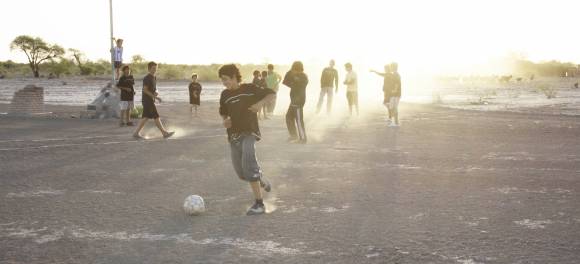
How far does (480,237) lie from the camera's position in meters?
5.51

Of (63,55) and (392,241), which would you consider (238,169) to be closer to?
(392,241)

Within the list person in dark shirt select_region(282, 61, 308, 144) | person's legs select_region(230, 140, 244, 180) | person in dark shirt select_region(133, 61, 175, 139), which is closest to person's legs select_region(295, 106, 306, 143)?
person in dark shirt select_region(282, 61, 308, 144)

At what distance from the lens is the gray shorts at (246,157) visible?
6.52m

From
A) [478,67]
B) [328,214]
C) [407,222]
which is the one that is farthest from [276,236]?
[478,67]

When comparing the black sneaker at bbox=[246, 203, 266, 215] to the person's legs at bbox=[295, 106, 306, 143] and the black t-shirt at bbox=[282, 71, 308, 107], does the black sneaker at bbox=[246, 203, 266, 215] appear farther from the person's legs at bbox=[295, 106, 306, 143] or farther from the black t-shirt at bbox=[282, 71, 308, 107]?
the black t-shirt at bbox=[282, 71, 308, 107]

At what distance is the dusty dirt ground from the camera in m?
5.14

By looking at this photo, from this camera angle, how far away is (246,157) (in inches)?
257

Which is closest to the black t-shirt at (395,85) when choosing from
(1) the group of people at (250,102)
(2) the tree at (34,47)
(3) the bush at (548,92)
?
(1) the group of people at (250,102)

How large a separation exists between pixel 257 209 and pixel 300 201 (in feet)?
2.56

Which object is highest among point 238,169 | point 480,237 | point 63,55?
point 63,55

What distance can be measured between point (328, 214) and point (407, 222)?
86 cm

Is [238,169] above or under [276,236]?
above

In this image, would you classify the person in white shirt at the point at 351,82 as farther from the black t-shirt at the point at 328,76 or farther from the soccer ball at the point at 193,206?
the soccer ball at the point at 193,206

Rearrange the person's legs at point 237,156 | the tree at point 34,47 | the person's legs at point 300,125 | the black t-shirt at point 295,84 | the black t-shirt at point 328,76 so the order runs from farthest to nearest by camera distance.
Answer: the tree at point 34,47 → the black t-shirt at point 328,76 → the black t-shirt at point 295,84 → the person's legs at point 300,125 → the person's legs at point 237,156
